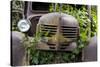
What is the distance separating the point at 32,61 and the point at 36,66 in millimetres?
71

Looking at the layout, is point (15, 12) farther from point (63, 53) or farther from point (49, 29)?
point (63, 53)

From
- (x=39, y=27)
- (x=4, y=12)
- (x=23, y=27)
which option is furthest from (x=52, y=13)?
(x=4, y=12)

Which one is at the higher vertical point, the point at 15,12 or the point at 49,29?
the point at 15,12

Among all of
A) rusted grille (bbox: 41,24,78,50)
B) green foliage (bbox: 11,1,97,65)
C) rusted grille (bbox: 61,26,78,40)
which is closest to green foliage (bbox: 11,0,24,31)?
green foliage (bbox: 11,1,97,65)

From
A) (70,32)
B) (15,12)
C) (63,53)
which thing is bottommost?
(63,53)

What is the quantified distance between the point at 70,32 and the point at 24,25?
54 cm

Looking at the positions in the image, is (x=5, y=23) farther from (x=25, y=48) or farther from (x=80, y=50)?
(x=80, y=50)

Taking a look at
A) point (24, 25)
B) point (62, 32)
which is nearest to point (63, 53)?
point (62, 32)

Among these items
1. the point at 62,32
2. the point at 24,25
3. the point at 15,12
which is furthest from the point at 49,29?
the point at 15,12

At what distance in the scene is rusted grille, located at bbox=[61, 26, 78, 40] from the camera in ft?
7.36

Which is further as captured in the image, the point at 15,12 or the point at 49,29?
the point at 49,29

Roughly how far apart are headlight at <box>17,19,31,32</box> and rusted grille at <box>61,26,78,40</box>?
40cm

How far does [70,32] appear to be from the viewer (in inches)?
89.4

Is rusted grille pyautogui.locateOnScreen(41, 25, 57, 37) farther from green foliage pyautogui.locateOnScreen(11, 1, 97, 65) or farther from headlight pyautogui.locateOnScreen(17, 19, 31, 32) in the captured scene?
headlight pyautogui.locateOnScreen(17, 19, 31, 32)
